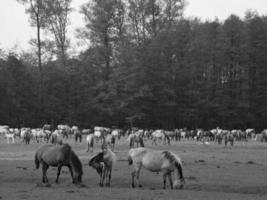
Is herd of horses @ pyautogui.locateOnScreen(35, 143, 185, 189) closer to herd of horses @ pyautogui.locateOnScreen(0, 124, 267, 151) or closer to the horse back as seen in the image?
the horse back

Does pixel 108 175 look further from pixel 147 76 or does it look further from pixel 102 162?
pixel 147 76

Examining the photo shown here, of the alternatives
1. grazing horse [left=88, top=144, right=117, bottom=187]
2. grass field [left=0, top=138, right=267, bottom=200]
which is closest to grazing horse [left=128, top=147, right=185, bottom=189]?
grass field [left=0, top=138, right=267, bottom=200]

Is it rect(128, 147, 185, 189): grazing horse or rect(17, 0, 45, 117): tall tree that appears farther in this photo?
rect(17, 0, 45, 117): tall tree

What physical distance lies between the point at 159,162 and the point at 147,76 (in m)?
62.3

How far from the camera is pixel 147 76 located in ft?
269

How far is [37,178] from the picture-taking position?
22.9 m

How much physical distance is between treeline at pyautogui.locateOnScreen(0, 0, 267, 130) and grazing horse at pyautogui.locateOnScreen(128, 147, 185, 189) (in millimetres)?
58018

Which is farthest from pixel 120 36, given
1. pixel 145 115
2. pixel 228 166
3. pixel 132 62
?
pixel 228 166

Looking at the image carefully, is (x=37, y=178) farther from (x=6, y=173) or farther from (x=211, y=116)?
(x=211, y=116)

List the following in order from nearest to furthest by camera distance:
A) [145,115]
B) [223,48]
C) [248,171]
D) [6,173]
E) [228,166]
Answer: [6,173]
[248,171]
[228,166]
[145,115]
[223,48]

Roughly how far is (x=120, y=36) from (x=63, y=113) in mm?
15780

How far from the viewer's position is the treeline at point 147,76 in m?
81.1

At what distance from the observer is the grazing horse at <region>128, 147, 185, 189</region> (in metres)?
19.5

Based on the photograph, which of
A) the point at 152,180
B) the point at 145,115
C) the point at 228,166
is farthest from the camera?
the point at 145,115
